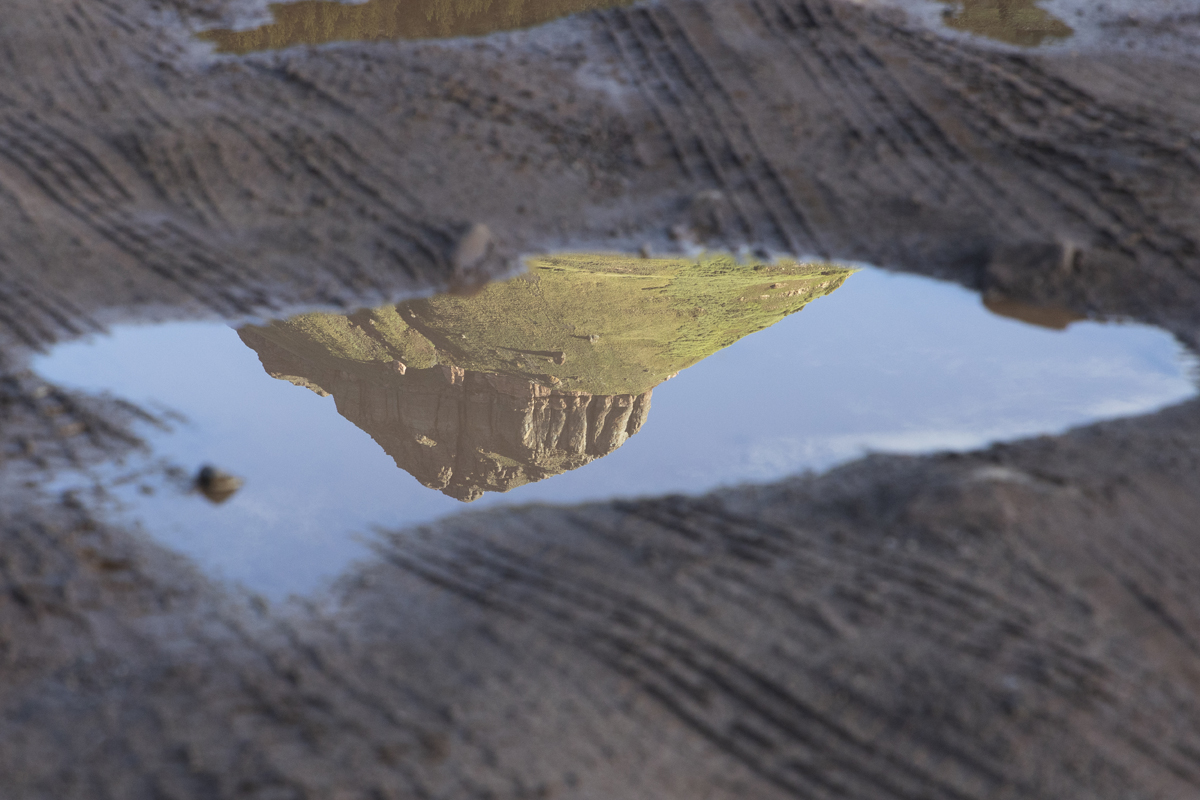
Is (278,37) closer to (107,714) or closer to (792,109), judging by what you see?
(792,109)

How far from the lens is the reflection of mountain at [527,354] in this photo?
3958 mm

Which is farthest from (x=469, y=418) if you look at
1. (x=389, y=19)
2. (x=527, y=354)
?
(x=389, y=19)

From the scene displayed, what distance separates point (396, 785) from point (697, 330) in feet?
9.26

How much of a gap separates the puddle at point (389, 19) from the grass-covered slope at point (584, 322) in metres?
2.54

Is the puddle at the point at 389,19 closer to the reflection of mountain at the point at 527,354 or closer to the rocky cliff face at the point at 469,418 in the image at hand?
the reflection of mountain at the point at 527,354

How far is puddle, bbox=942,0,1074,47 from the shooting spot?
662 cm

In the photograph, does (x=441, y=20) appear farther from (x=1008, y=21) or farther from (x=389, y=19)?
(x=1008, y=21)

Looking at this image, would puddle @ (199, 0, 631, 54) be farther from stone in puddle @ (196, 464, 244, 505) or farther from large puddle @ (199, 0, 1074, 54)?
stone in puddle @ (196, 464, 244, 505)

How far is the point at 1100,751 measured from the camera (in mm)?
2574

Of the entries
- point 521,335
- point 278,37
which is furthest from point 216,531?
point 278,37

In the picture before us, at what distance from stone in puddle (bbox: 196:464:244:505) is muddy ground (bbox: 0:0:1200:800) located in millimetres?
325

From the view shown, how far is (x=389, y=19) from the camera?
736 centimetres

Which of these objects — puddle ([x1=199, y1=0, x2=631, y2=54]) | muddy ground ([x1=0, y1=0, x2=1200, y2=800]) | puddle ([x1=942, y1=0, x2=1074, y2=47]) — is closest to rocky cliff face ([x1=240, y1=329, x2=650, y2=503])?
muddy ground ([x1=0, y1=0, x2=1200, y2=800])

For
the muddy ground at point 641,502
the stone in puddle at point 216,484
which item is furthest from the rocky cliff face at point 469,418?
the stone in puddle at point 216,484
